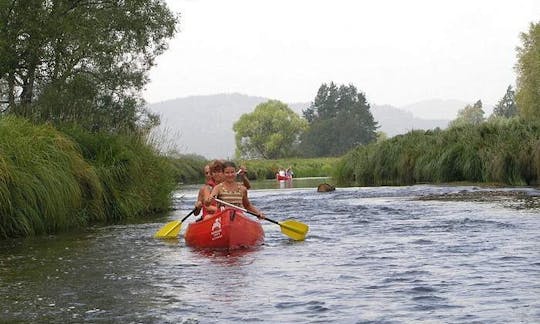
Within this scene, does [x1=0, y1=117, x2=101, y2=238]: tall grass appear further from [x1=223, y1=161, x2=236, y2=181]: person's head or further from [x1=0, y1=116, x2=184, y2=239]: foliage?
[x1=223, y1=161, x2=236, y2=181]: person's head

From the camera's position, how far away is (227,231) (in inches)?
451

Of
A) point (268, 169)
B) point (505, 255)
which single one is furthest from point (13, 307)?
point (268, 169)

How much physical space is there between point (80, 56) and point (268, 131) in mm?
87635

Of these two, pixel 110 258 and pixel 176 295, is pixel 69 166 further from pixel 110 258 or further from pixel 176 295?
pixel 176 295

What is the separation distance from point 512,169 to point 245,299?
20753 mm

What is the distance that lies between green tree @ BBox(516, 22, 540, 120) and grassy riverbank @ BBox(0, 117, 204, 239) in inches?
1930

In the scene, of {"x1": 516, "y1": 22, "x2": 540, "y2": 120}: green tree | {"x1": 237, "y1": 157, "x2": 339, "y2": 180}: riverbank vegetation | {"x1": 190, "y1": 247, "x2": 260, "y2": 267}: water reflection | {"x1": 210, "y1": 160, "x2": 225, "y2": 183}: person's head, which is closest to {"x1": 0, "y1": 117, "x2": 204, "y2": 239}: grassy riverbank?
{"x1": 210, "y1": 160, "x2": 225, "y2": 183}: person's head

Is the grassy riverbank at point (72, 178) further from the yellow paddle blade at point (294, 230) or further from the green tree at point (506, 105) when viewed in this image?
the green tree at point (506, 105)

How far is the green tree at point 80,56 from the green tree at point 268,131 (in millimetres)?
80223

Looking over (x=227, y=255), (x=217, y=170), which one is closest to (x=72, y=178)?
(x=217, y=170)

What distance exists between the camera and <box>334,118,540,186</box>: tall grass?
26375 millimetres

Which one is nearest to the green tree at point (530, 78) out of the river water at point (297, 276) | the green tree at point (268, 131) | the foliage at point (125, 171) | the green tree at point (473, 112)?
the green tree at point (268, 131)

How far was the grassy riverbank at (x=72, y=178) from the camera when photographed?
41.8ft

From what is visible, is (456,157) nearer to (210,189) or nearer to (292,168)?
(210,189)
